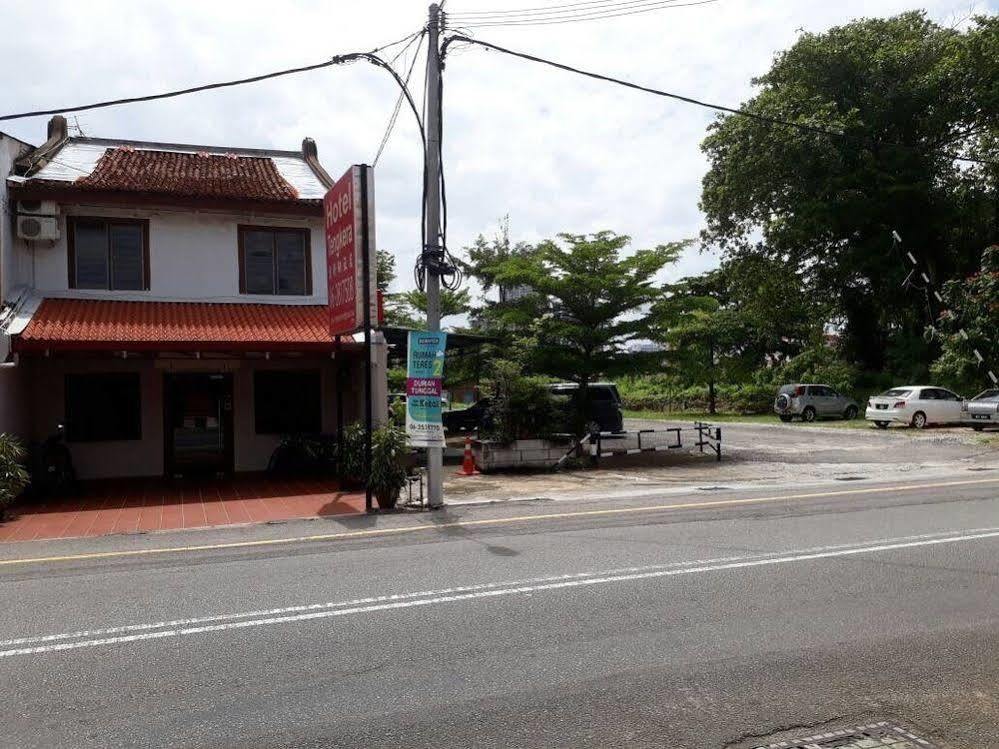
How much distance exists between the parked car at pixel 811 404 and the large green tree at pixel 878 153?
4.66m

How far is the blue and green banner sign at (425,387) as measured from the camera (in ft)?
38.3

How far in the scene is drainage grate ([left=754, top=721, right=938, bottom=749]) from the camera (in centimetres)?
375

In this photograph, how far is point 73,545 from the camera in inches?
354

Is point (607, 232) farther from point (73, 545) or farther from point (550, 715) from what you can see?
point (550, 715)

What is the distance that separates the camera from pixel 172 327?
1366cm

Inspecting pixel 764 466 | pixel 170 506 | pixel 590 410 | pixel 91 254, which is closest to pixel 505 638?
pixel 170 506

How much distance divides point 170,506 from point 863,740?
10.5 m

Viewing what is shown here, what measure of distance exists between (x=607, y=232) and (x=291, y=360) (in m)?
7.64

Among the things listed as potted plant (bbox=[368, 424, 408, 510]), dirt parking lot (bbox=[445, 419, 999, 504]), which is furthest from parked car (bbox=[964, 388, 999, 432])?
potted plant (bbox=[368, 424, 408, 510])

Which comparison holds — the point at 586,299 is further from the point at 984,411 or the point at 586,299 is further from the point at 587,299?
the point at 984,411

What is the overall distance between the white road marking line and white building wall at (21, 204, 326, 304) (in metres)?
10.5

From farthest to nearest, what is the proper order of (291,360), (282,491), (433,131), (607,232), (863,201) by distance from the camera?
(863,201) → (607,232) → (291,360) → (282,491) → (433,131)

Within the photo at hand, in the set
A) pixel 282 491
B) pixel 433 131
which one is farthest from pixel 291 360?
pixel 433 131

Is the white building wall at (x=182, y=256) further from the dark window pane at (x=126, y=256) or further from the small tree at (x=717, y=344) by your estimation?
the small tree at (x=717, y=344)
